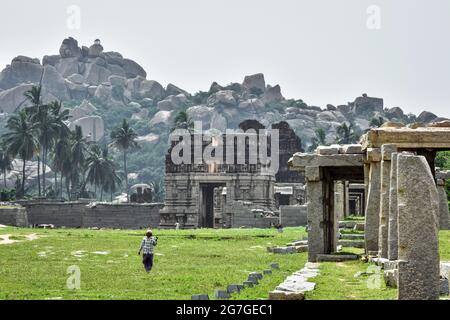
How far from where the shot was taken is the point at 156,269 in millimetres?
23531

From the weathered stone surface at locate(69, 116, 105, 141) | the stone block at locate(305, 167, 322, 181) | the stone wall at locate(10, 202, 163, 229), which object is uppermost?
the weathered stone surface at locate(69, 116, 105, 141)

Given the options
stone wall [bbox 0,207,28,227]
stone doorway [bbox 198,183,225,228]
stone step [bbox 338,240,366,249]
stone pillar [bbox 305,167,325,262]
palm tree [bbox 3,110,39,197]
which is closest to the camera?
stone pillar [bbox 305,167,325,262]

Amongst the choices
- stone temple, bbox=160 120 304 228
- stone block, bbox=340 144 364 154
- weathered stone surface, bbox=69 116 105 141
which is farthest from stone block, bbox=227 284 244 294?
weathered stone surface, bbox=69 116 105 141

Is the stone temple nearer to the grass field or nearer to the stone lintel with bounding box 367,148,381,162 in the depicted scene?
the grass field

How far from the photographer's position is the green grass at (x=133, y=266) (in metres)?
17.3

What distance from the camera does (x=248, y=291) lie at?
16547 millimetres

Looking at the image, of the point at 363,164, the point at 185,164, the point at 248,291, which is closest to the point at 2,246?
the point at 363,164

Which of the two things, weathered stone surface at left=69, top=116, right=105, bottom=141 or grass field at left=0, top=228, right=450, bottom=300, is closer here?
grass field at left=0, top=228, right=450, bottom=300

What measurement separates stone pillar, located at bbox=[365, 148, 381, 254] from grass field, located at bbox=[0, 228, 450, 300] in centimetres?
87

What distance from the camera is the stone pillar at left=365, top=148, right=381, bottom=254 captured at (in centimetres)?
2198

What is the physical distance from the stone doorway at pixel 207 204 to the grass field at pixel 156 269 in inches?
1186

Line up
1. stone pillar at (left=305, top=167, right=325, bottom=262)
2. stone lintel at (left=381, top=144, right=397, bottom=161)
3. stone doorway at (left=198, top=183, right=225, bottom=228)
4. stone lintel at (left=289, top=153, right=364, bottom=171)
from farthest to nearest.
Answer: stone doorway at (left=198, top=183, right=225, bottom=228)
stone pillar at (left=305, top=167, right=325, bottom=262)
stone lintel at (left=289, top=153, right=364, bottom=171)
stone lintel at (left=381, top=144, right=397, bottom=161)

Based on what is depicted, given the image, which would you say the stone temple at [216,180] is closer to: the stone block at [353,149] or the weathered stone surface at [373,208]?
the stone block at [353,149]
